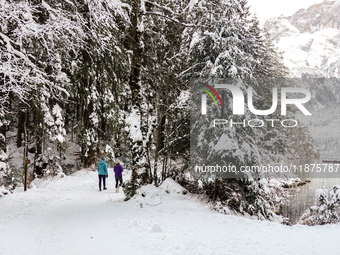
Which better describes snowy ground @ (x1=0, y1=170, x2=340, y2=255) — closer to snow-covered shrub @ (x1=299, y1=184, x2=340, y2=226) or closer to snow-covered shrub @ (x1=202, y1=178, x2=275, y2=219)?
snow-covered shrub @ (x1=202, y1=178, x2=275, y2=219)

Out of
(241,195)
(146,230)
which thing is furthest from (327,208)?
(146,230)

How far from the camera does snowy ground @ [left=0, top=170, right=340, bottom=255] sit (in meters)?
5.37

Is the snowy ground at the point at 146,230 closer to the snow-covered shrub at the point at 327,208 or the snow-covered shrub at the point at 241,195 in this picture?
the snow-covered shrub at the point at 241,195

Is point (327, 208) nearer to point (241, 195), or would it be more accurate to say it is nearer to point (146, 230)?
point (241, 195)

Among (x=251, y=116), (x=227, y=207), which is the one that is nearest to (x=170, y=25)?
(x=251, y=116)

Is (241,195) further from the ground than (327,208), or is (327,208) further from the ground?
(241,195)

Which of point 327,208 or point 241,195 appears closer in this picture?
point 327,208

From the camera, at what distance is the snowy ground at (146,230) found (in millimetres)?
5367

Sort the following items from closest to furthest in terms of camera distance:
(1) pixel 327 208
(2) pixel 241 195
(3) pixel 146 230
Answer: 1. (3) pixel 146 230
2. (1) pixel 327 208
3. (2) pixel 241 195

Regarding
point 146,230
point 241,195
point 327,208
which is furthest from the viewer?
point 241,195

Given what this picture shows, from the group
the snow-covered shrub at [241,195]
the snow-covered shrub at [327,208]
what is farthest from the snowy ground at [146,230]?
the snow-covered shrub at [327,208]

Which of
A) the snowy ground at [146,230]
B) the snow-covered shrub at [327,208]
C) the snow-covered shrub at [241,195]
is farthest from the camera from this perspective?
the snow-covered shrub at [241,195]

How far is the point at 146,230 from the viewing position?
20.9 ft

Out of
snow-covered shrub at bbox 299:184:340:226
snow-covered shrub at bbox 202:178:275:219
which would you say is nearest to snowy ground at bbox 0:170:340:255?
snow-covered shrub at bbox 202:178:275:219
